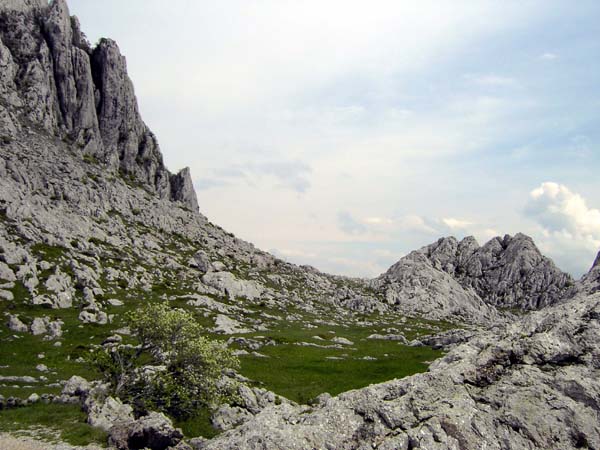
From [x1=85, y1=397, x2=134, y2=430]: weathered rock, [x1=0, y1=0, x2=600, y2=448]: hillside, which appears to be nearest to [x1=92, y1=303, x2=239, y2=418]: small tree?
[x1=85, y1=397, x2=134, y2=430]: weathered rock

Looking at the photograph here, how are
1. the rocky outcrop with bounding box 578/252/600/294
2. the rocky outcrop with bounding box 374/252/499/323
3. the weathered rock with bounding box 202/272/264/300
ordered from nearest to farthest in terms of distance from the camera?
the rocky outcrop with bounding box 578/252/600/294
the weathered rock with bounding box 202/272/264/300
the rocky outcrop with bounding box 374/252/499/323

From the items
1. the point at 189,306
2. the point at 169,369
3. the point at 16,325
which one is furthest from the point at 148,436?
the point at 189,306

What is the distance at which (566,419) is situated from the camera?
706 inches

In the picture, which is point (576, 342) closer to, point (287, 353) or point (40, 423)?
point (40, 423)

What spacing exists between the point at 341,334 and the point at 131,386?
72421 millimetres

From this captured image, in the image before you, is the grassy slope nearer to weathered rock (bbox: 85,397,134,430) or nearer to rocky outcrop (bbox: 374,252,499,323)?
weathered rock (bbox: 85,397,134,430)

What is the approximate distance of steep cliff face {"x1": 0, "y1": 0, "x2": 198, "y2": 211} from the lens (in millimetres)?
158500

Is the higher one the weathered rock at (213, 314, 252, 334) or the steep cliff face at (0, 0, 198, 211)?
the steep cliff face at (0, 0, 198, 211)

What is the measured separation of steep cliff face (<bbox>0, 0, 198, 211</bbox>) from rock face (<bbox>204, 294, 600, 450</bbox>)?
525ft

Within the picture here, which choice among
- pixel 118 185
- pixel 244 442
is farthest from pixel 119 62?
pixel 244 442

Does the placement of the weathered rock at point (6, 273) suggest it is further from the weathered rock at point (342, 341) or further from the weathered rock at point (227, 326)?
the weathered rock at point (342, 341)

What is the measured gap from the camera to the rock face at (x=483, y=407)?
698 inches

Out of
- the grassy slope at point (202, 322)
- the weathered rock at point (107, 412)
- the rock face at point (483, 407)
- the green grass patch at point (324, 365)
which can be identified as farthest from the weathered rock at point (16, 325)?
the rock face at point (483, 407)

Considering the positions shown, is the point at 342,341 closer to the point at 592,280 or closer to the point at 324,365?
the point at 324,365
